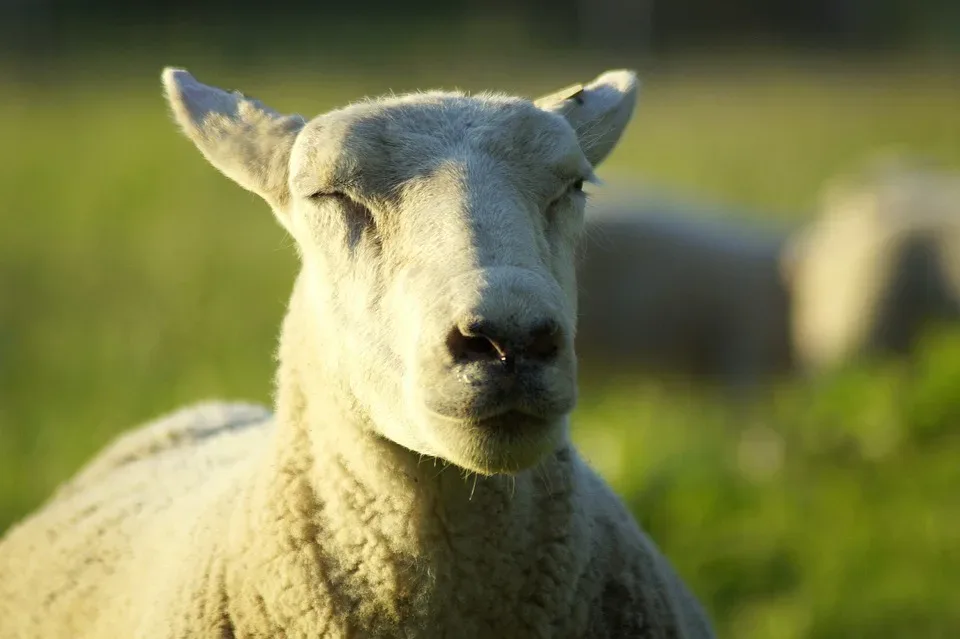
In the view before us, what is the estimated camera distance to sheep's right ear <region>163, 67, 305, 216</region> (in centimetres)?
363

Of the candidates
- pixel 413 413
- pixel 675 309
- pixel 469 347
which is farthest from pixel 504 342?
pixel 675 309

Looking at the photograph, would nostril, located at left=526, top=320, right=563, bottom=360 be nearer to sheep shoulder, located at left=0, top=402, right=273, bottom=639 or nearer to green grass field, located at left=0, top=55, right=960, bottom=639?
sheep shoulder, located at left=0, top=402, right=273, bottom=639

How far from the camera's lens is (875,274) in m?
9.96

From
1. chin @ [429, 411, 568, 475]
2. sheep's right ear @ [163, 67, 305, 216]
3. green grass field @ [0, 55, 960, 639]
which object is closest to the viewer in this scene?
chin @ [429, 411, 568, 475]

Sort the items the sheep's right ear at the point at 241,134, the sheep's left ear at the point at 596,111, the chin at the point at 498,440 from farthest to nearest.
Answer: the sheep's left ear at the point at 596,111 < the sheep's right ear at the point at 241,134 < the chin at the point at 498,440

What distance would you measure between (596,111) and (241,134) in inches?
37.4

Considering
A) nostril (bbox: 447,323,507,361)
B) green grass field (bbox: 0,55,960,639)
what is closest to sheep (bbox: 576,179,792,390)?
green grass field (bbox: 0,55,960,639)

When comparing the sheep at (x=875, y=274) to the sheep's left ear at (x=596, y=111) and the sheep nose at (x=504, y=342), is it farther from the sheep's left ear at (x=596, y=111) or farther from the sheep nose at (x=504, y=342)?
the sheep nose at (x=504, y=342)

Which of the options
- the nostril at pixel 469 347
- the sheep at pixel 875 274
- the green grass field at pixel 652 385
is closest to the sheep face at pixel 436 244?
the nostril at pixel 469 347

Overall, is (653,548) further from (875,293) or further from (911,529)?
(875,293)

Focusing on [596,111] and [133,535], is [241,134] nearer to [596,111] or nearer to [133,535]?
[596,111]

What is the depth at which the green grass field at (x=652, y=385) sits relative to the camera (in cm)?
603

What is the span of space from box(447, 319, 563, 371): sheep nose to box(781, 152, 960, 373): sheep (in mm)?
6895

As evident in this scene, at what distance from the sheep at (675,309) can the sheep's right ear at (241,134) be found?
694 cm
